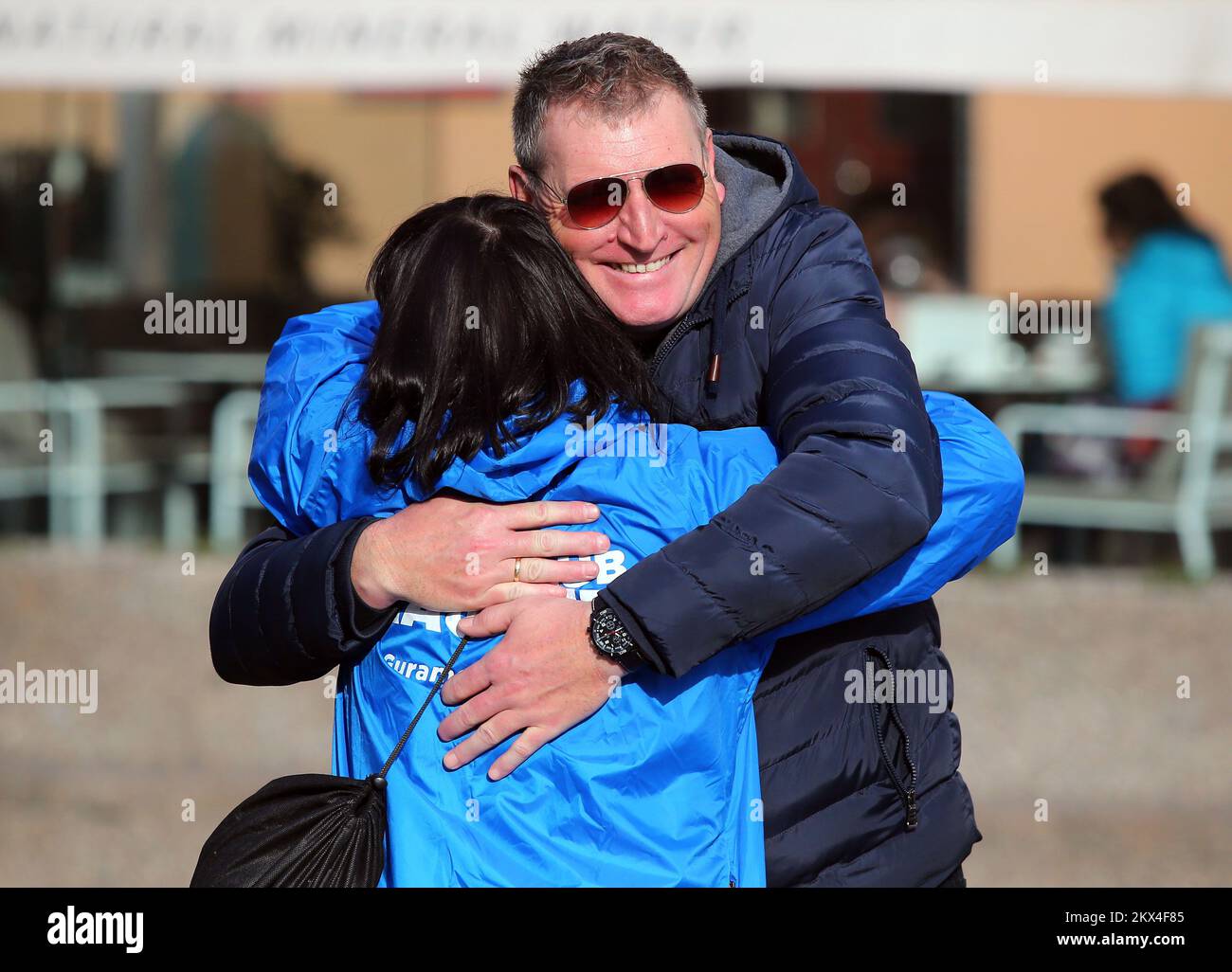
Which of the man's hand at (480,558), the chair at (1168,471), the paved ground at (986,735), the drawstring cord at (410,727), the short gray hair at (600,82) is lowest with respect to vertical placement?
the paved ground at (986,735)

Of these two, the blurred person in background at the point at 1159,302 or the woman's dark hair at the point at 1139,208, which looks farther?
the woman's dark hair at the point at 1139,208

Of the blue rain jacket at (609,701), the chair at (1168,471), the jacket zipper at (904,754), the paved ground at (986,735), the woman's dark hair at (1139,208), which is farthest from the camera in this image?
the woman's dark hair at (1139,208)

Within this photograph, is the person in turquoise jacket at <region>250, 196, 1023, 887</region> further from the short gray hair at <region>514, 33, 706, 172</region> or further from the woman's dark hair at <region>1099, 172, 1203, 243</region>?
the woman's dark hair at <region>1099, 172, 1203, 243</region>

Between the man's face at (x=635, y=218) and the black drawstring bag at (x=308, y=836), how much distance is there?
620 mm

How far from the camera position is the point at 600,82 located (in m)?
2.09

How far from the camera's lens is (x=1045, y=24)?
5.10 meters

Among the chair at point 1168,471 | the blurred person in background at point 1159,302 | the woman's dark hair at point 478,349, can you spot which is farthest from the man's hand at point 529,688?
the blurred person in background at point 1159,302

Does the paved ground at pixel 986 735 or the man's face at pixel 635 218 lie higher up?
the man's face at pixel 635 218

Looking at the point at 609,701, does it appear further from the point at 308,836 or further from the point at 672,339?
the point at 672,339

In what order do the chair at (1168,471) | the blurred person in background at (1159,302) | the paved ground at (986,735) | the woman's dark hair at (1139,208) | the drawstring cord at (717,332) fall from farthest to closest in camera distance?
1. the woman's dark hair at (1139,208)
2. the blurred person in background at (1159,302)
3. the chair at (1168,471)
4. the paved ground at (986,735)
5. the drawstring cord at (717,332)

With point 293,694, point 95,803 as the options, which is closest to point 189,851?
point 95,803

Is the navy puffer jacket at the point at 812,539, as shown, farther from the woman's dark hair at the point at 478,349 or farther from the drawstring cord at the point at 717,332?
the woman's dark hair at the point at 478,349

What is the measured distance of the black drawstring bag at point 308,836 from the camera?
67.6 inches
